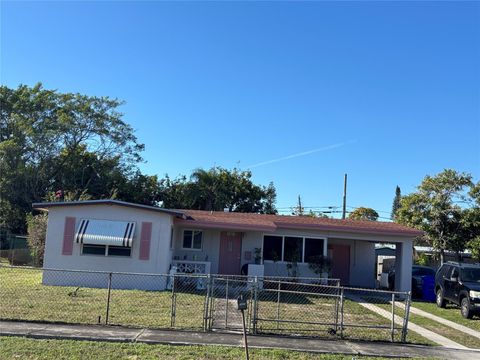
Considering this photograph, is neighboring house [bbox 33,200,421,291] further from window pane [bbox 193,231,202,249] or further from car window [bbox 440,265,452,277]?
car window [bbox 440,265,452,277]

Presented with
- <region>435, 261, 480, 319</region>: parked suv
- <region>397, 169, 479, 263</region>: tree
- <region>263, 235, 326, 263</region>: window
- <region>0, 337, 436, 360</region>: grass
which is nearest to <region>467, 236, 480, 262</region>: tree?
<region>397, 169, 479, 263</region>: tree

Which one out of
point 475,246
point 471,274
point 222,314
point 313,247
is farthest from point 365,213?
point 222,314

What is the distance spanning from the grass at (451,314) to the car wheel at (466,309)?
141 millimetres

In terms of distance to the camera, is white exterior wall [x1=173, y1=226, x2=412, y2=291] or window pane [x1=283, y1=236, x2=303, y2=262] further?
window pane [x1=283, y1=236, x2=303, y2=262]

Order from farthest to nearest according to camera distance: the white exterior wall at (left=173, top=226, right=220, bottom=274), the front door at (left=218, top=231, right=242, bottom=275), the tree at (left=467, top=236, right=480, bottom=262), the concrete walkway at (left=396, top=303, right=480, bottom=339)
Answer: the tree at (left=467, top=236, right=480, bottom=262)
the front door at (left=218, top=231, right=242, bottom=275)
the white exterior wall at (left=173, top=226, right=220, bottom=274)
the concrete walkway at (left=396, top=303, right=480, bottom=339)

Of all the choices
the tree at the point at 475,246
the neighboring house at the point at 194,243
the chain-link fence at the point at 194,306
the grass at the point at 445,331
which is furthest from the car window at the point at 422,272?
the grass at the point at 445,331

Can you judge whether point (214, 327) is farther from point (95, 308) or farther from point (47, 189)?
point (47, 189)

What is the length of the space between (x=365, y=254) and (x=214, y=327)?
749 inches

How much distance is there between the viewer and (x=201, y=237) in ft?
74.1

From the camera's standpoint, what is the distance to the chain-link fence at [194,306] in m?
10.8

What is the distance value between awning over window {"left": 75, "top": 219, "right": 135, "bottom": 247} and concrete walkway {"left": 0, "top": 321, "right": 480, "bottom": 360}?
826 centimetres

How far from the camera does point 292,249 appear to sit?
74.3ft

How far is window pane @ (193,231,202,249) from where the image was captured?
22484 mm

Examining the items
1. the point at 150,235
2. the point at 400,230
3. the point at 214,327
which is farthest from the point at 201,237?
the point at 214,327
